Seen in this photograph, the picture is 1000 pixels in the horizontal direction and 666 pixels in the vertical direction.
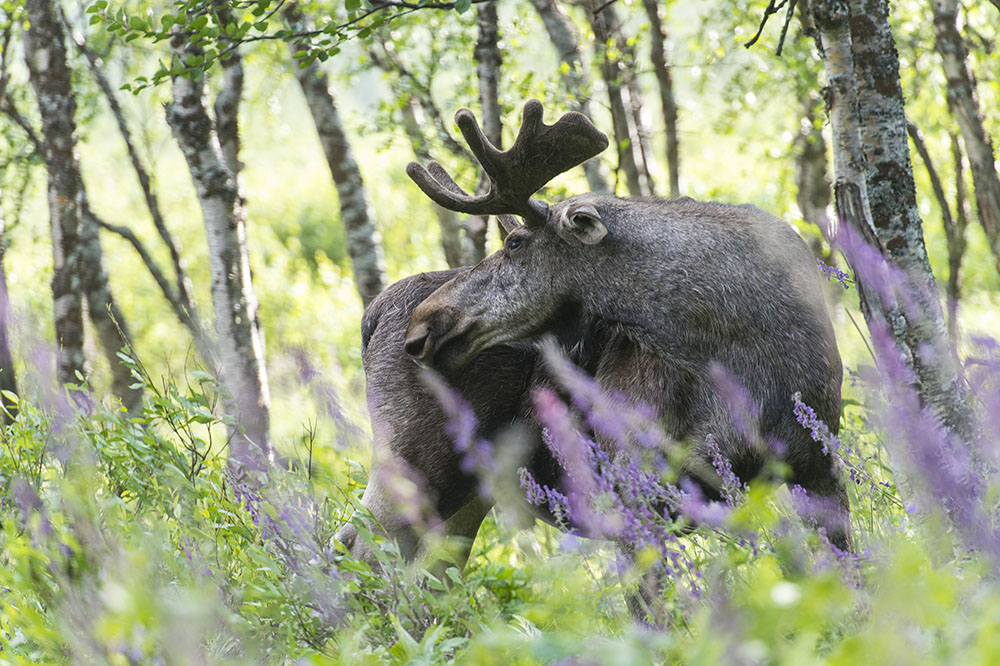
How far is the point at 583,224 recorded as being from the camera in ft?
13.6

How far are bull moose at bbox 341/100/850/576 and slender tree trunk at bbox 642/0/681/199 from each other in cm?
584

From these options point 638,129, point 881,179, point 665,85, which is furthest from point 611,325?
point 665,85

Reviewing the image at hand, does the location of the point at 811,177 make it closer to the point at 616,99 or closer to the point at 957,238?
the point at 957,238

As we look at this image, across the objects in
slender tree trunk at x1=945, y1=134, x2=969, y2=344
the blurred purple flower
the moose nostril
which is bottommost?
slender tree trunk at x1=945, y1=134, x2=969, y2=344

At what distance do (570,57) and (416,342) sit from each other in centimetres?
490

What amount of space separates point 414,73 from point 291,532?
7846 mm

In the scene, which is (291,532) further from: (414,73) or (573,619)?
(414,73)

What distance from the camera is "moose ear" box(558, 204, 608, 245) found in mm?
4086

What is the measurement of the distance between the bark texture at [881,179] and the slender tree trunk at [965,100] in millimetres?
2938

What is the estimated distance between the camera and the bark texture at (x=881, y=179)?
3.94m

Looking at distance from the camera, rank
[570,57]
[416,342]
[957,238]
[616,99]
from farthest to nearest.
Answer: [957,238]
[616,99]
[570,57]
[416,342]

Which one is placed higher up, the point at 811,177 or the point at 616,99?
the point at 616,99

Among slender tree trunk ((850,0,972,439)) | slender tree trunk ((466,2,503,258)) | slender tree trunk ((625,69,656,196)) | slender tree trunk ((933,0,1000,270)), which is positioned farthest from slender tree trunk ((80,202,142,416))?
slender tree trunk ((933,0,1000,270))

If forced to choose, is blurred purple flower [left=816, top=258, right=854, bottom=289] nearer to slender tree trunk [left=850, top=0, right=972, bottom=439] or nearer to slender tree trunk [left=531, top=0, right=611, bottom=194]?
slender tree trunk [left=850, top=0, right=972, bottom=439]
